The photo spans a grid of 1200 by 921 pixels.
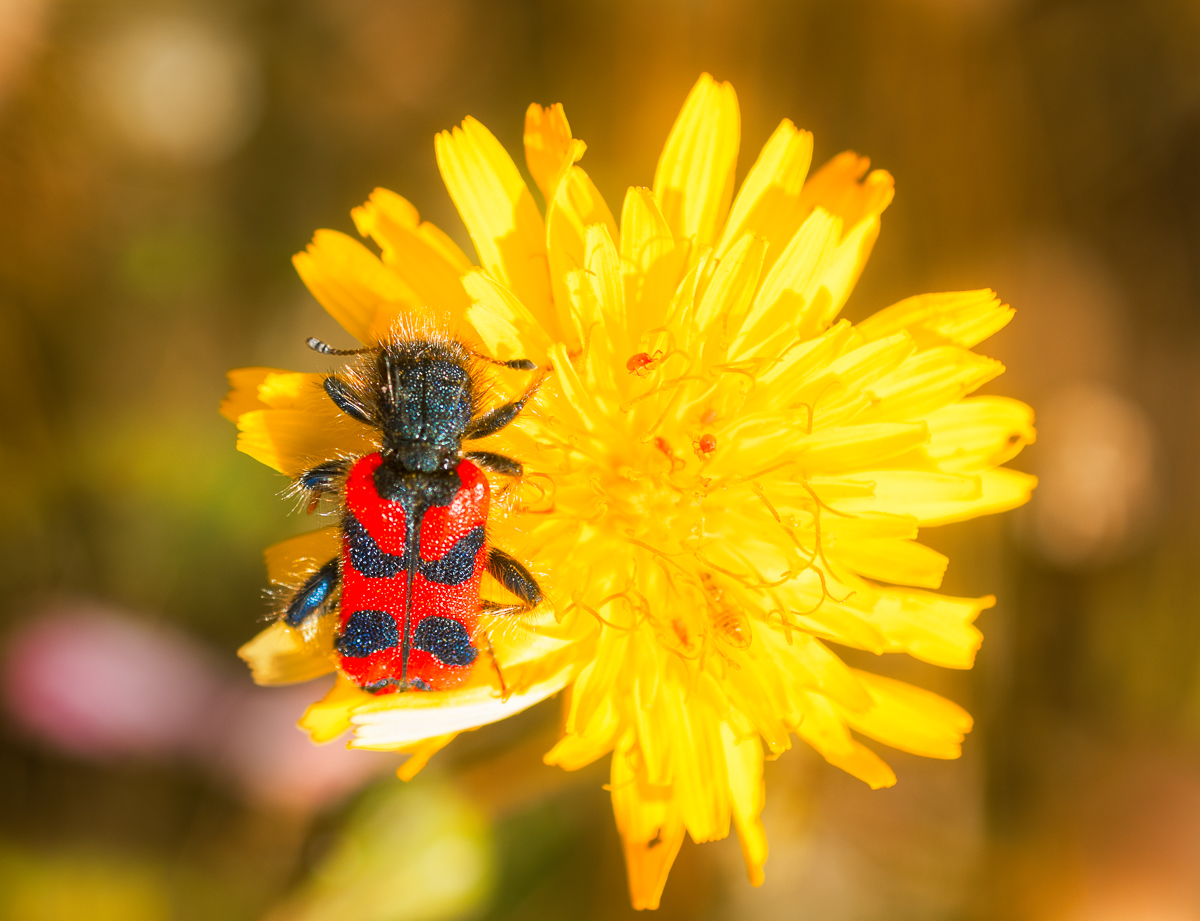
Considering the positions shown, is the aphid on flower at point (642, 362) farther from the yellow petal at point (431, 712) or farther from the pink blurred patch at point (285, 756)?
the pink blurred patch at point (285, 756)

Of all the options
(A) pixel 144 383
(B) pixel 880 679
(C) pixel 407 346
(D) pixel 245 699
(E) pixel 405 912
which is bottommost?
(E) pixel 405 912

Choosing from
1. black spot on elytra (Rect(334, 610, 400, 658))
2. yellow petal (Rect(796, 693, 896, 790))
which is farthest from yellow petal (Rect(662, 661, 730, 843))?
black spot on elytra (Rect(334, 610, 400, 658))

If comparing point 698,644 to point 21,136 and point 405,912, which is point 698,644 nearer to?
point 405,912

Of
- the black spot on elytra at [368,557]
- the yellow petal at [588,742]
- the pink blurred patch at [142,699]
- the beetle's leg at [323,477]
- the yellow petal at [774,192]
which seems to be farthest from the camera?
the pink blurred patch at [142,699]

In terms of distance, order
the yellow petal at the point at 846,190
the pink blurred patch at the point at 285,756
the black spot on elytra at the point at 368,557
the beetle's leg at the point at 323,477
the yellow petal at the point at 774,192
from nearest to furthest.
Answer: the black spot on elytra at the point at 368,557 < the beetle's leg at the point at 323,477 < the yellow petal at the point at 774,192 < the yellow petal at the point at 846,190 < the pink blurred patch at the point at 285,756

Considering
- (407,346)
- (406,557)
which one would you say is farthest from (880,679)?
(407,346)

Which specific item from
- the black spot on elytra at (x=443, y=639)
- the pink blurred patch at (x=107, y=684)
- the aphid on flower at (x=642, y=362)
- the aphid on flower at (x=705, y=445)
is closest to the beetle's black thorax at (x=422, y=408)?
the black spot on elytra at (x=443, y=639)

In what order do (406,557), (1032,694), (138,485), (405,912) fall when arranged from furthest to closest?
(1032,694), (138,485), (405,912), (406,557)
